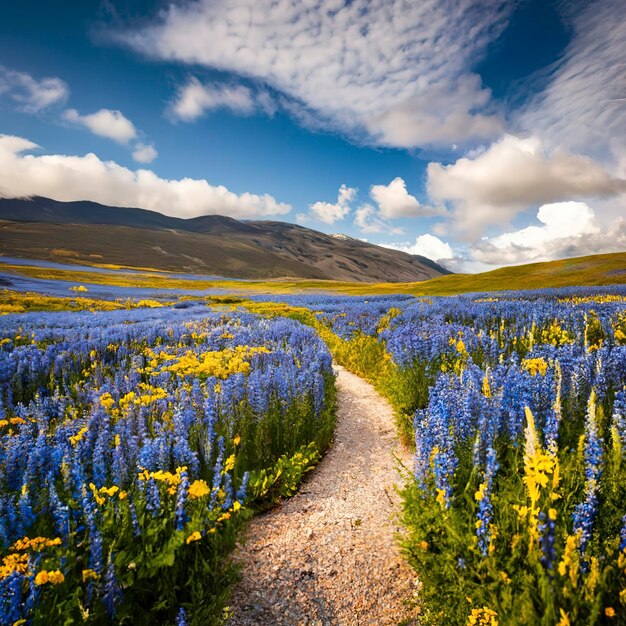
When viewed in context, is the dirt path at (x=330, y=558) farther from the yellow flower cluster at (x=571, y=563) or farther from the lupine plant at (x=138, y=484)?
the yellow flower cluster at (x=571, y=563)

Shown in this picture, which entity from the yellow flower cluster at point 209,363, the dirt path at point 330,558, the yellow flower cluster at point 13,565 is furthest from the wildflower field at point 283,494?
the yellow flower cluster at point 209,363

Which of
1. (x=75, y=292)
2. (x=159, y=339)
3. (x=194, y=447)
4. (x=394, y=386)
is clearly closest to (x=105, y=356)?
(x=159, y=339)

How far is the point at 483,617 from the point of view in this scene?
2.48m

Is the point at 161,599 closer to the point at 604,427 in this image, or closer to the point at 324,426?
the point at 324,426

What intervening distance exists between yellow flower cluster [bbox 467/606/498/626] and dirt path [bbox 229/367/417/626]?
2.89 ft

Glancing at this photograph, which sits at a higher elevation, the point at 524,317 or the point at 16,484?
the point at 524,317

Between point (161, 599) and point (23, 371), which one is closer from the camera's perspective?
point (161, 599)

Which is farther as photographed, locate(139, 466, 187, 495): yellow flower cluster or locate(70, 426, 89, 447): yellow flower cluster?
locate(70, 426, 89, 447): yellow flower cluster

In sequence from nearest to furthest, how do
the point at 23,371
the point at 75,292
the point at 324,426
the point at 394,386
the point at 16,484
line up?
the point at 16,484
the point at 324,426
the point at 23,371
the point at 394,386
the point at 75,292

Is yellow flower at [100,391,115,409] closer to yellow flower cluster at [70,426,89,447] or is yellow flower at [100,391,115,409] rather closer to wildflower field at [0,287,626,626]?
wildflower field at [0,287,626,626]

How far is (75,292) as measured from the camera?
34.2 meters

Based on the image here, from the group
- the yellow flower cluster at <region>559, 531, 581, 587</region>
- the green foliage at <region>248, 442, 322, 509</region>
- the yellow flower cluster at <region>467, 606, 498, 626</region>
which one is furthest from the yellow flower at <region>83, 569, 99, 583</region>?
the yellow flower cluster at <region>559, 531, 581, 587</region>

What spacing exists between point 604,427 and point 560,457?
3.14 feet

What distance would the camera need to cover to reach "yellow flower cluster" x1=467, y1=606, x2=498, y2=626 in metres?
2.39
